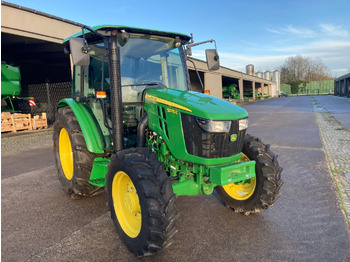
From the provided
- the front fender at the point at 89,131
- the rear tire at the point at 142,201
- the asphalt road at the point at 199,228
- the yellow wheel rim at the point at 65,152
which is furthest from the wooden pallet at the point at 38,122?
the rear tire at the point at 142,201

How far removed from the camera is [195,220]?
316 cm

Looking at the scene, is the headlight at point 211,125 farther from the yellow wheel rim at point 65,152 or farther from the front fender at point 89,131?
the yellow wheel rim at point 65,152

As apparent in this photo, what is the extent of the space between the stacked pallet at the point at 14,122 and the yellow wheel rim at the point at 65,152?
7959 mm

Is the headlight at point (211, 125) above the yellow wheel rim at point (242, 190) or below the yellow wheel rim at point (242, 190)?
above

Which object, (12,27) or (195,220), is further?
(12,27)

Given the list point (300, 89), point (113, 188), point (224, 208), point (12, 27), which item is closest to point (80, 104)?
point (113, 188)

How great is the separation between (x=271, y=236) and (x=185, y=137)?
1360mm

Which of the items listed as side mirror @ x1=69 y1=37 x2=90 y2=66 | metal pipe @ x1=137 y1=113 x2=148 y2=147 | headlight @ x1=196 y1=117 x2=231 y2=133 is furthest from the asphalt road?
side mirror @ x1=69 y1=37 x2=90 y2=66

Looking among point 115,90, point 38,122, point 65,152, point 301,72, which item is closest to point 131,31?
point 115,90

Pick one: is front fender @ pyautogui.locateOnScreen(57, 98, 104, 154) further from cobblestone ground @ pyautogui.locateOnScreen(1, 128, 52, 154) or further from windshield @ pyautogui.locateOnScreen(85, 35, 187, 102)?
cobblestone ground @ pyautogui.locateOnScreen(1, 128, 52, 154)

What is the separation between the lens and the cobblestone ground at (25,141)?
320 inches

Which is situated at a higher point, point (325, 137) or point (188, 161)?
point (188, 161)

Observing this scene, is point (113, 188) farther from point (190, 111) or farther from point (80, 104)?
point (80, 104)

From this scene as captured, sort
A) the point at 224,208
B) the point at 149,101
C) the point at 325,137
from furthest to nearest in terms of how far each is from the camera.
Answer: the point at 325,137 < the point at 224,208 < the point at 149,101
